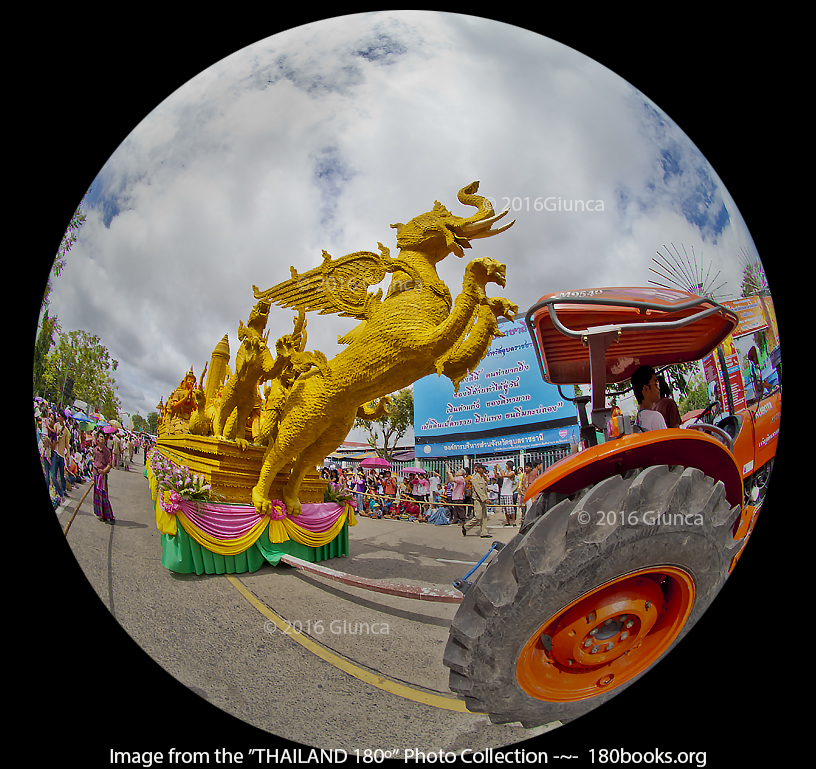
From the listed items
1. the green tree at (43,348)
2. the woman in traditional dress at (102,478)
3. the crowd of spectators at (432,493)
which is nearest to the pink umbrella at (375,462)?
the crowd of spectators at (432,493)

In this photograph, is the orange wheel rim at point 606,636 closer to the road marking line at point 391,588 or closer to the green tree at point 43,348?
the road marking line at point 391,588

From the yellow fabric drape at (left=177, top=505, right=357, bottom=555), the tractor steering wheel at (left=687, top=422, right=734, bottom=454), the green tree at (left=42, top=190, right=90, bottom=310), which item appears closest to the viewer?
the tractor steering wheel at (left=687, top=422, right=734, bottom=454)

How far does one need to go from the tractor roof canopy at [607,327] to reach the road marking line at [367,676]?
180cm

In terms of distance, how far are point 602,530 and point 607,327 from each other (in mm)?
993

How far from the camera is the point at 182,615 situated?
2.88 m

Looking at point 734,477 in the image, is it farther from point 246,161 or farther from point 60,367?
point 60,367

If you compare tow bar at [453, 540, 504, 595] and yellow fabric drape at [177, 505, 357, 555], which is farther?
yellow fabric drape at [177, 505, 357, 555]

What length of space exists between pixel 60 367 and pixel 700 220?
13.9 ft

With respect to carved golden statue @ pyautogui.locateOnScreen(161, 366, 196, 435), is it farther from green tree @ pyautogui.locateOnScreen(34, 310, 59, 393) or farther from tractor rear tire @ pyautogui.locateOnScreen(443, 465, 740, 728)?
tractor rear tire @ pyautogui.locateOnScreen(443, 465, 740, 728)

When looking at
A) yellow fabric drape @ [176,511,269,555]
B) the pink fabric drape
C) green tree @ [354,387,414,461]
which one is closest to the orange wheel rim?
green tree @ [354,387,414,461]

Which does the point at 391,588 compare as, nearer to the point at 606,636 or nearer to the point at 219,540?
the point at 219,540

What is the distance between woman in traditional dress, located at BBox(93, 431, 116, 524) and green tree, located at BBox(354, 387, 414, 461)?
1.82 metres

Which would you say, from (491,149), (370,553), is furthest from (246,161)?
(370,553)

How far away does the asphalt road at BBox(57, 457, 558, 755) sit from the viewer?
2.60m
